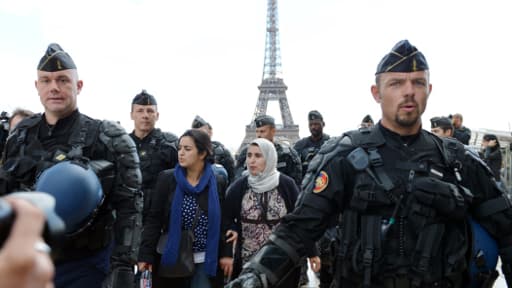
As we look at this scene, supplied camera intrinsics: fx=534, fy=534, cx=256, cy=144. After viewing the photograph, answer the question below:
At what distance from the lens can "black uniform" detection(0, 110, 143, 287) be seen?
139 inches

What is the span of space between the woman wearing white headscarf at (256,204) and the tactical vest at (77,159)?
161cm

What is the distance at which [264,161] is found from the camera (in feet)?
17.3

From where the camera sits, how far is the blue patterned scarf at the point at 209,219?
4.66 meters

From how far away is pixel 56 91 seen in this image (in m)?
3.69

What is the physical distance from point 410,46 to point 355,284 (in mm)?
1393

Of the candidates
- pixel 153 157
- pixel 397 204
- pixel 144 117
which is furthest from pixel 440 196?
pixel 144 117

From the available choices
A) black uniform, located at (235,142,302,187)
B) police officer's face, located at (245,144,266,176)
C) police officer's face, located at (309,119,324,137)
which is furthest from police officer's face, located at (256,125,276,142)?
police officer's face, located at (245,144,266,176)

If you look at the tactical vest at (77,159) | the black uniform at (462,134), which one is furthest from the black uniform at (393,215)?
the black uniform at (462,134)

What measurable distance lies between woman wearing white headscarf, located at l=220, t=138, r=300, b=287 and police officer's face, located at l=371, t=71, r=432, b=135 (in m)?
2.19

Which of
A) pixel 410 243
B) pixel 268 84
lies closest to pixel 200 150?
pixel 410 243

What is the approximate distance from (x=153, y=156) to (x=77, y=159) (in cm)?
331

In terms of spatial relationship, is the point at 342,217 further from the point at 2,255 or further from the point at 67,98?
the point at 2,255

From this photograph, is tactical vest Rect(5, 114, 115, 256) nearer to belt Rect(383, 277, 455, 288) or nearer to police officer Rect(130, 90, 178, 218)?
belt Rect(383, 277, 455, 288)

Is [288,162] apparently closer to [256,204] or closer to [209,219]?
[256,204]
